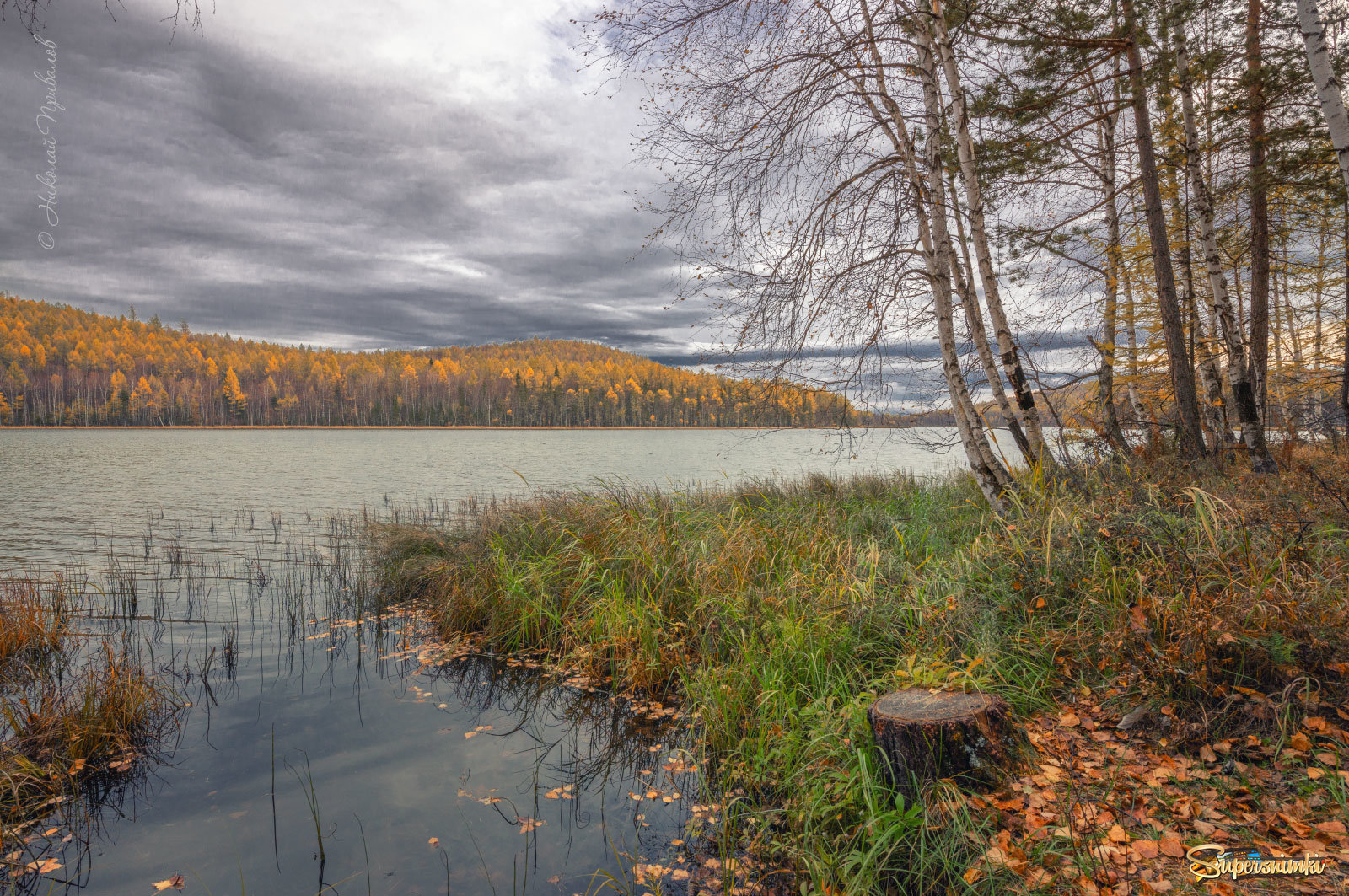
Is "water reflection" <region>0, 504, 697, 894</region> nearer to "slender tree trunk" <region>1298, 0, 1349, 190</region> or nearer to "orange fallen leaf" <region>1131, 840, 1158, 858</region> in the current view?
"orange fallen leaf" <region>1131, 840, 1158, 858</region>

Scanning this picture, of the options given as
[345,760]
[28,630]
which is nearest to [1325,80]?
[345,760]

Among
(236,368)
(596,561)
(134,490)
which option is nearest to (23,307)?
(236,368)

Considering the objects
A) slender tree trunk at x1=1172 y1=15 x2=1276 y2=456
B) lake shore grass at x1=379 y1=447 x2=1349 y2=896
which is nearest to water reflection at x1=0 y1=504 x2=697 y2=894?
lake shore grass at x1=379 y1=447 x2=1349 y2=896

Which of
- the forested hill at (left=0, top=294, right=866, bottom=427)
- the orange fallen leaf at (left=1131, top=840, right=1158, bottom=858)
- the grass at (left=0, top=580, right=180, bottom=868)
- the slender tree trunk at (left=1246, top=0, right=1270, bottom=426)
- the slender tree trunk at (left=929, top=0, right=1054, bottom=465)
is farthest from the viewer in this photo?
the forested hill at (left=0, top=294, right=866, bottom=427)

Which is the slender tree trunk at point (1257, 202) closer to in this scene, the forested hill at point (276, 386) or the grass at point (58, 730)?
the grass at point (58, 730)

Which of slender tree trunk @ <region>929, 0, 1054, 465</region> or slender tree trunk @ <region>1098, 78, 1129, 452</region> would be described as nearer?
slender tree trunk @ <region>929, 0, 1054, 465</region>

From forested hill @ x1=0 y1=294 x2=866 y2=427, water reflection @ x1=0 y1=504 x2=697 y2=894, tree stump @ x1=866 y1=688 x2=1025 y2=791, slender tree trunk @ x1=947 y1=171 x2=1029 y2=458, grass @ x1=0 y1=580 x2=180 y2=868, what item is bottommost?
water reflection @ x1=0 y1=504 x2=697 y2=894

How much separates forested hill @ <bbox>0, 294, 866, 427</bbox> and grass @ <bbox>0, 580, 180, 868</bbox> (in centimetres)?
7151

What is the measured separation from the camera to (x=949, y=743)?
3.20 metres

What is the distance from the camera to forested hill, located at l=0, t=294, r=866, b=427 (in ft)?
280

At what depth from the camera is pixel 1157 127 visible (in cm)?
1068

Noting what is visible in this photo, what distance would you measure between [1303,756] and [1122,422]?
11029 millimetres

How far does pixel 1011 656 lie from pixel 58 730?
6.97m

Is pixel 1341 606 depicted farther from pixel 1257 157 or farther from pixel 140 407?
pixel 140 407
